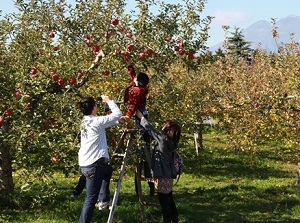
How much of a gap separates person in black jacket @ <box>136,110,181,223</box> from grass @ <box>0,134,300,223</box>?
161 centimetres

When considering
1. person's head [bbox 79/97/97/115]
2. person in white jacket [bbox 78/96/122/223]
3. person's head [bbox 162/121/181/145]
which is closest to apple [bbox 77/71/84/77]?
person's head [bbox 162/121/181/145]

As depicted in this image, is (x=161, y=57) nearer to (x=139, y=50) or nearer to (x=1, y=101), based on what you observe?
(x=139, y=50)

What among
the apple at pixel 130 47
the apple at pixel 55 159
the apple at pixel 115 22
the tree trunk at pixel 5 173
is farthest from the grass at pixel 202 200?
the apple at pixel 115 22

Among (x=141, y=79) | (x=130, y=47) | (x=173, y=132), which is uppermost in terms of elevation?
(x=130, y=47)

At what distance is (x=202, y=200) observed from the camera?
13047mm

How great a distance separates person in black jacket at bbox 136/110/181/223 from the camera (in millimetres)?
8016

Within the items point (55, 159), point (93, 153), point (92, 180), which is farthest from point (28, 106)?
point (92, 180)

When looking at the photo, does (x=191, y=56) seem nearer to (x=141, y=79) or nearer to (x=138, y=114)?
(x=141, y=79)

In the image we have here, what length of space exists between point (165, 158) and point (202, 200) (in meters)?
5.23

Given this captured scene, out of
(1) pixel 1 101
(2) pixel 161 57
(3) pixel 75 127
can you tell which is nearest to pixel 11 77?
(1) pixel 1 101

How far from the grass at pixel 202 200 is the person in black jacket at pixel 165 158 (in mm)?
1607

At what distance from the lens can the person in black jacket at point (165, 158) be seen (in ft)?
26.3

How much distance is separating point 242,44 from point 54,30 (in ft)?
194

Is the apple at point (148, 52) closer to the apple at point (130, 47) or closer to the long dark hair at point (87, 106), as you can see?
the apple at point (130, 47)
